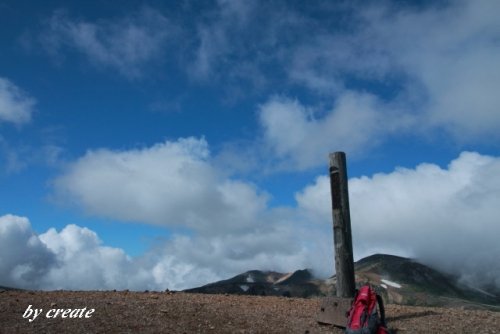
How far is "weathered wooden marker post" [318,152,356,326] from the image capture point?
1388cm

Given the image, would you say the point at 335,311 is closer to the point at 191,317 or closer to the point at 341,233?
the point at 341,233

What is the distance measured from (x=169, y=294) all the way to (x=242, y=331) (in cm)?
607

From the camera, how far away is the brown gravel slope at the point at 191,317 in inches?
482

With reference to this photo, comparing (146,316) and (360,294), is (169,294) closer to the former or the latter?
(146,316)

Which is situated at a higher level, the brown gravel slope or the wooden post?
the wooden post

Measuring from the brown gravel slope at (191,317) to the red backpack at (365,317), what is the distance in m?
1.56

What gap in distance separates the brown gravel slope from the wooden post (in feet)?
4.73

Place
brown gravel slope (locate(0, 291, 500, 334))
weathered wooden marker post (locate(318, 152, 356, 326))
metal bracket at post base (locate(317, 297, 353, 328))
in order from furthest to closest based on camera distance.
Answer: weathered wooden marker post (locate(318, 152, 356, 326)), metal bracket at post base (locate(317, 297, 353, 328)), brown gravel slope (locate(0, 291, 500, 334))

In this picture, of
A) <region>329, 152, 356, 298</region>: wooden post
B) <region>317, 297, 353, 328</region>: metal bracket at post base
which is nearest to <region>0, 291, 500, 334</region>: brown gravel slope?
<region>317, 297, 353, 328</region>: metal bracket at post base

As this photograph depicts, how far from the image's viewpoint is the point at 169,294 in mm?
17672

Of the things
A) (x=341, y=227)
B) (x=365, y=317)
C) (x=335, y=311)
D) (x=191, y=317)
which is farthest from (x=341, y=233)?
(x=191, y=317)

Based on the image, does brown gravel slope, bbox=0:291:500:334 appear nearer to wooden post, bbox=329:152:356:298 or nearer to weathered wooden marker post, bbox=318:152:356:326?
weathered wooden marker post, bbox=318:152:356:326

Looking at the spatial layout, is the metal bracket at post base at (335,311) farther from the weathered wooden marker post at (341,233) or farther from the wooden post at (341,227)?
the wooden post at (341,227)

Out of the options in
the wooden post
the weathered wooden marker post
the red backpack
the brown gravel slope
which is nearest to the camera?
the red backpack
